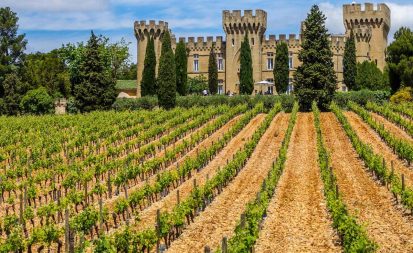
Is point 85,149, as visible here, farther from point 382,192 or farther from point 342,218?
point 342,218

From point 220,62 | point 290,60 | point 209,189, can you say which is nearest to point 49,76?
point 220,62

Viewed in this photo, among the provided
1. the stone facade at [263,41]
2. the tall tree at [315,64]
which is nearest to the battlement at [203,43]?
the stone facade at [263,41]

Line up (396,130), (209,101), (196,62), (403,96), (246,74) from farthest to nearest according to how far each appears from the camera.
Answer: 1. (196,62)
2. (246,74)
3. (403,96)
4. (209,101)
5. (396,130)

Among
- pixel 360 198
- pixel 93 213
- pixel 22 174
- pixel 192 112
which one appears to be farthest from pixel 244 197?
pixel 192 112

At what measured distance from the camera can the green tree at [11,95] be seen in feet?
194

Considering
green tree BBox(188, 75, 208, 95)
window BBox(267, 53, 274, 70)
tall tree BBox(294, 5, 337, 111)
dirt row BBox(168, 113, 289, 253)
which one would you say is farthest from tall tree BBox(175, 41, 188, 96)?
dirt row BBox(168, 113, 289, 253)

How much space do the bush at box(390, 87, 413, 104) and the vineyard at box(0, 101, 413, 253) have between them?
12.3 m

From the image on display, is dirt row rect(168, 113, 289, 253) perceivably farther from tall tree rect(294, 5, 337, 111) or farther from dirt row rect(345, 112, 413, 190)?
tall tree rect(294, 5, 337, 111)

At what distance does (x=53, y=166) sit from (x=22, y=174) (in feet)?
6.67

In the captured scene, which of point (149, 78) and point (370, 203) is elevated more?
point (149, 78)

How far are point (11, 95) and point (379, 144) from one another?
1581 inches

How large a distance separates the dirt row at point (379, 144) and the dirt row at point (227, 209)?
4.30 meters

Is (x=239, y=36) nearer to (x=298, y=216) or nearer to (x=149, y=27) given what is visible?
(x=149, y=27)

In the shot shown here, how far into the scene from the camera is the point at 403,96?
168 ft
